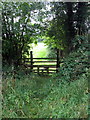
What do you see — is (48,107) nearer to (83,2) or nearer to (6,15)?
(6,15)

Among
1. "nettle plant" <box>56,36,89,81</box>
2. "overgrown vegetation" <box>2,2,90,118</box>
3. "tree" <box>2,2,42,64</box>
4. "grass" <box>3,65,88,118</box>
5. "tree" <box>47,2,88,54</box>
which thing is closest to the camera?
"grass" <box>3,65,88,118</box>

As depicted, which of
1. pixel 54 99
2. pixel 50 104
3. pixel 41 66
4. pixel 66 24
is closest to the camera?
pixel 50 104

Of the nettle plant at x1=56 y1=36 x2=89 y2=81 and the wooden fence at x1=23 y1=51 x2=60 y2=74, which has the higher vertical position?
the nettle plant at x1=56 y1=36 x2=89 y2=81

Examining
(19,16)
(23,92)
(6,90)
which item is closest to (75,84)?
(23,92)

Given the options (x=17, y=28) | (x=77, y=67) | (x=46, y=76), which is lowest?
(x=46, y=76)

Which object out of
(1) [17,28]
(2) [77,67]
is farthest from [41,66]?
(2) [77,67]

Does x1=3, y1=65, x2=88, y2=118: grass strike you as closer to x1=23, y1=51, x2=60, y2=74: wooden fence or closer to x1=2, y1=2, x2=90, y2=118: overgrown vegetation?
x1=2, y1=2, x2=90, y2=118: overgrown vegetation

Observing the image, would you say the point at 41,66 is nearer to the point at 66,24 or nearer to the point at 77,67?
the point at 66,24

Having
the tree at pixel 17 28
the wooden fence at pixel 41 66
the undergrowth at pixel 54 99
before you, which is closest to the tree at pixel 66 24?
the tree at pixel 17 28

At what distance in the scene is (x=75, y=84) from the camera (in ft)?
9.06

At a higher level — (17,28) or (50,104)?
(17,28)

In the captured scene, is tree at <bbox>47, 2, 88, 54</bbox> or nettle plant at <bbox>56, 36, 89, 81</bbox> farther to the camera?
tree at <bbox>47, 2, 88, 54</bbox>

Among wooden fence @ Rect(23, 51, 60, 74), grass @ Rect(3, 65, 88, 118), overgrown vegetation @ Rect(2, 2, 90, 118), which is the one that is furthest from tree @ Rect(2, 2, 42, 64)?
grass @ Rect(3, 65, 88, 118)

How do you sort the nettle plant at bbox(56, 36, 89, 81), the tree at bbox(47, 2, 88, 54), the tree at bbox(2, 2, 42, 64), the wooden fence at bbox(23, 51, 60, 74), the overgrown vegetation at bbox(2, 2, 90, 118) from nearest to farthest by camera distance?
the overgrown vegetation at bbox(2, 2, 90, 118) < the nettle plant at bbox(56, 36, 89, 81) < the tree at bbox(2, 2, 42, 64) < the tree at bbox(47, 2, 88, 54) < the wooden fence at bbox(23, 51, 60, 74)
